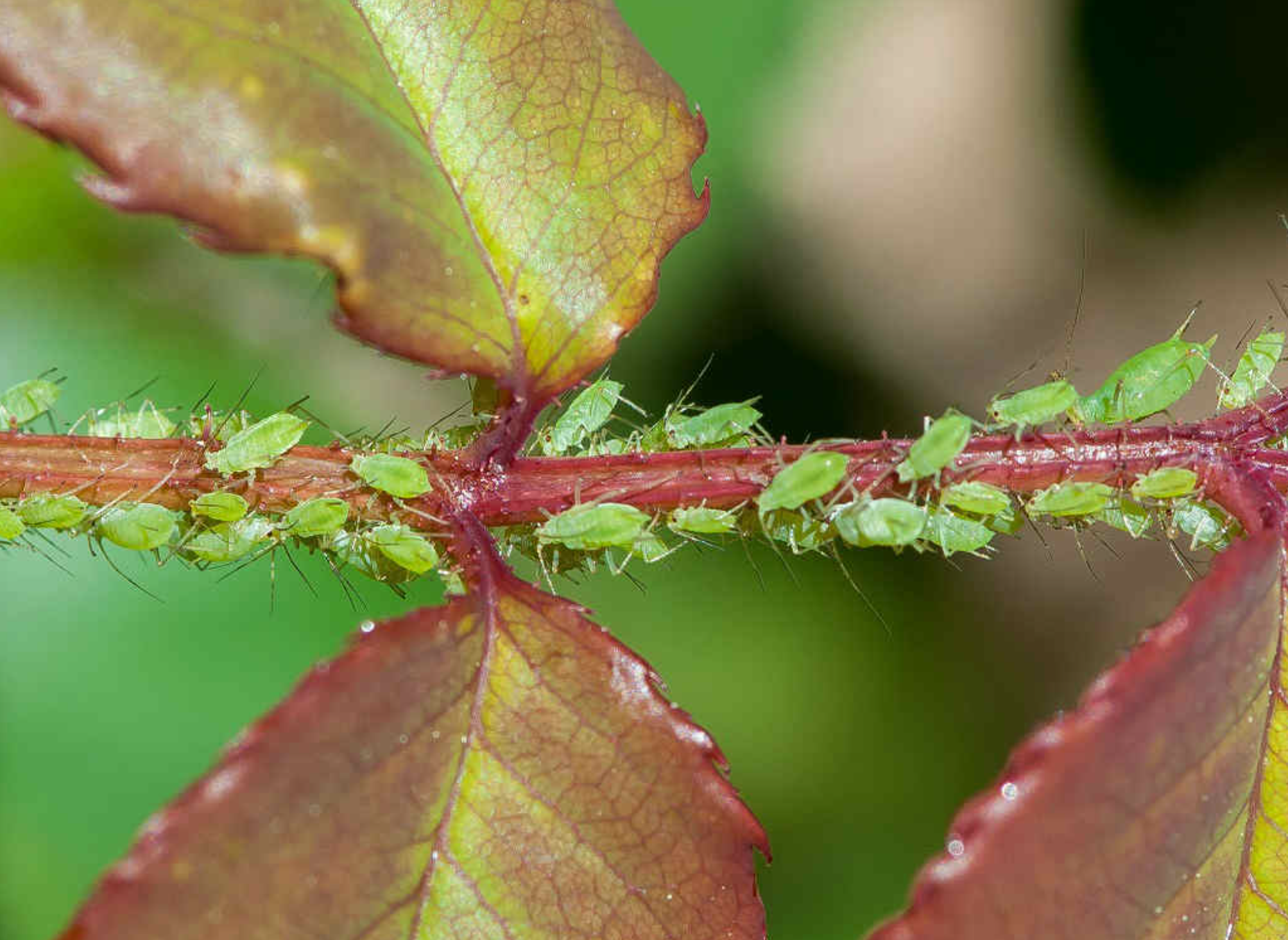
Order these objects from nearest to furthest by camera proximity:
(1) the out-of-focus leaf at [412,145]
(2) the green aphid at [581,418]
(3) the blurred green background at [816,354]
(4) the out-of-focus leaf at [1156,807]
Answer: (4) the out-of-focus leaf at [1156,807] → (1) the out-of-focus leaf at [412,145] → (2) the green aphid at [581,418] → (3) the blurred green background at [816,354]

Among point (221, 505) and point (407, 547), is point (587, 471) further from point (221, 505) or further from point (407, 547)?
point (221, 505)

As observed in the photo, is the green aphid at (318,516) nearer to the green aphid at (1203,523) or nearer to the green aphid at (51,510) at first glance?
the green aphid at (51,510)

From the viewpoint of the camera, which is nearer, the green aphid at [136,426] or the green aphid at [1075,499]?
the green aphid at [1075,499]

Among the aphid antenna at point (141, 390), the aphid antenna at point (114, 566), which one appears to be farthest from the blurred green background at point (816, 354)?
the aphid antenna at point (114, 566)

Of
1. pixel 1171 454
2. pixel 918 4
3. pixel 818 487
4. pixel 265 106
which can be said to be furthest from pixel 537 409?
pixel 918 4

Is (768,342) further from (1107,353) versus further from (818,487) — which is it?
(818,487)

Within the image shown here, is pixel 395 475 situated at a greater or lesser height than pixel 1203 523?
lesser

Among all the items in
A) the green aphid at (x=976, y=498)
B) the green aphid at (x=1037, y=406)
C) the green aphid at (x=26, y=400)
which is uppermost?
the green aphid at (x=1037, y=406)

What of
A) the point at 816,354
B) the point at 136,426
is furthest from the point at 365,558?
the point at 816,354
